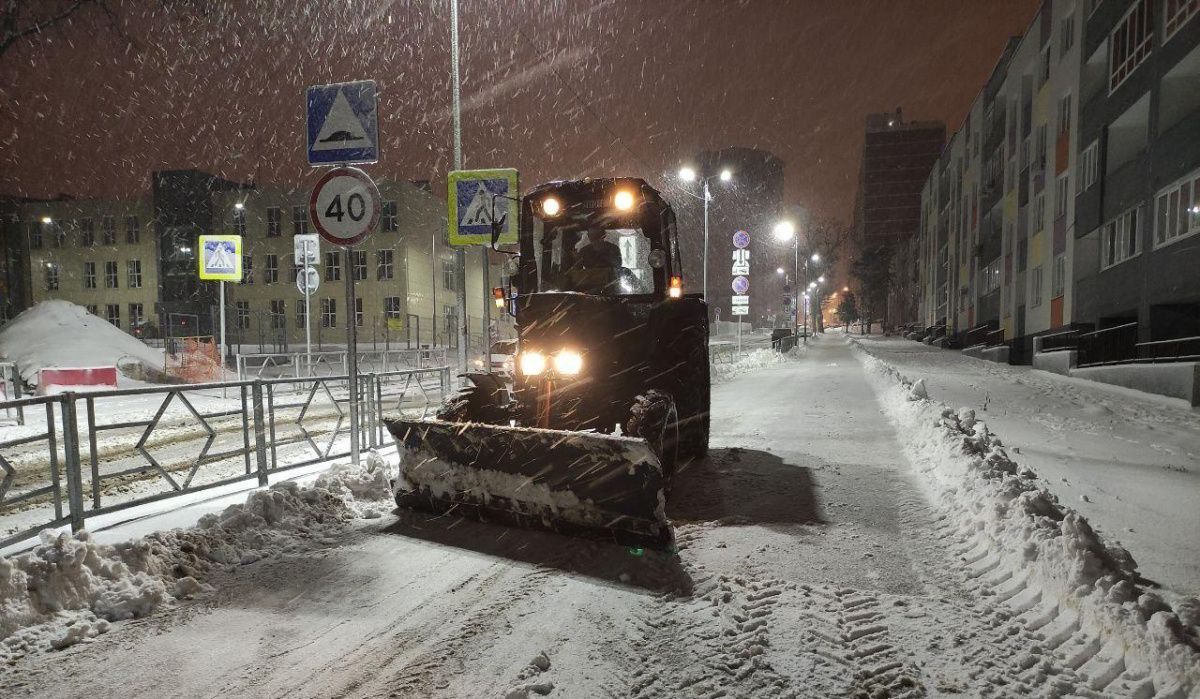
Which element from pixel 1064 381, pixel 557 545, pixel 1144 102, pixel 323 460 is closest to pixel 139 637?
pixel 557 545

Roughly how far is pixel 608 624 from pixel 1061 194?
27.0 metres

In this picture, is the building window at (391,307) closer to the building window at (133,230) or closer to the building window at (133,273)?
the building window at (133,273)

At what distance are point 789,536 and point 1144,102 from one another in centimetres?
2016

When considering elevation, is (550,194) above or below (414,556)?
above

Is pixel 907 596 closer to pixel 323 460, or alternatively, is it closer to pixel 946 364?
pixel 323 460

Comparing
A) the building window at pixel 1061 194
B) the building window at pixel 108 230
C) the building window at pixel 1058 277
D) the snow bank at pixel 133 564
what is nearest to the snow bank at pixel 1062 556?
the snow bank at pixel 133 564

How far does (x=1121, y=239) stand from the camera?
1803 centimetres

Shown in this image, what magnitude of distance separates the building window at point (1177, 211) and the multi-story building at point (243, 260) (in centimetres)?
3509

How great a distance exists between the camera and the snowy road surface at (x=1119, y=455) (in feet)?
14.7

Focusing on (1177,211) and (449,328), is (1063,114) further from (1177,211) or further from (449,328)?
(449,328)

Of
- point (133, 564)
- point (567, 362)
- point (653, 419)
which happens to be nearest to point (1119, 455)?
A: point (653, 419)

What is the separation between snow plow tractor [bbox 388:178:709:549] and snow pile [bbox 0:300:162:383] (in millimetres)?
17659

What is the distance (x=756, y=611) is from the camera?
3457mm

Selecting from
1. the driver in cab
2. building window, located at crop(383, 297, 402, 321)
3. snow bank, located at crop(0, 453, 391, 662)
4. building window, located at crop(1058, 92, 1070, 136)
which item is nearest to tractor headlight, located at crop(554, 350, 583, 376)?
the driver in cab
